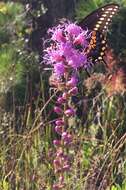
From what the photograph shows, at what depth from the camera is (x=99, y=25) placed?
11.8 feet

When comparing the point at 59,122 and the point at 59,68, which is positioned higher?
the point at 59,68

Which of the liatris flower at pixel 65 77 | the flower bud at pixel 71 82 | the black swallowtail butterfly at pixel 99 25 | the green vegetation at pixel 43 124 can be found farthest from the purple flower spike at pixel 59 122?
the black swallowtail butterfly at pixel 99 25

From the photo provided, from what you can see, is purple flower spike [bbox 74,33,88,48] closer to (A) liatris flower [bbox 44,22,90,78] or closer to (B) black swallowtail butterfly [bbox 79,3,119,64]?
(A) liatris flower [bbox 44,22,90,78]

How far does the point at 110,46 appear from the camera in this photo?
12.6ft

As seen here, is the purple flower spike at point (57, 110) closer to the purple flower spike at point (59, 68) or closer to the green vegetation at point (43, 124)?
the purple flower spike at point (59, 68)

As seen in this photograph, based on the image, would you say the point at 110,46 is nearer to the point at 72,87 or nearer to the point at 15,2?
the point at 15,2

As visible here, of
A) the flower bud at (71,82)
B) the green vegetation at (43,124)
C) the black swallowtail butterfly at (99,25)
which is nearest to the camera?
the flower bud at (71,82)

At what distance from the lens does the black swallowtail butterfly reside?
349 cm

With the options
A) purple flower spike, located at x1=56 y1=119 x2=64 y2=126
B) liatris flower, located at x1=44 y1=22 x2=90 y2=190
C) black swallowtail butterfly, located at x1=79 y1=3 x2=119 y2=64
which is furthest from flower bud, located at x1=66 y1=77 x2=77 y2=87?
black swallowtail butterfly, located at x1=79 y1=3 x2=119 y2=64

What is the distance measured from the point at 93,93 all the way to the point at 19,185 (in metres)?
1.22

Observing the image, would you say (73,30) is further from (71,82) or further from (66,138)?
(66,138)

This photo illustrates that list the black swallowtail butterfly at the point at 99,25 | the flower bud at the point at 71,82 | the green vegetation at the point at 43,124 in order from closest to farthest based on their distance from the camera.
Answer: the flower bud at the point at 71,82, the green vegetation at the point at 43,124, the black swallowtail butterfly at the point at 99,25

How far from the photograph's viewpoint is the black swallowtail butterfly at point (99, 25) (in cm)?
349

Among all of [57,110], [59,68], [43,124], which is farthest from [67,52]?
[43,124]
